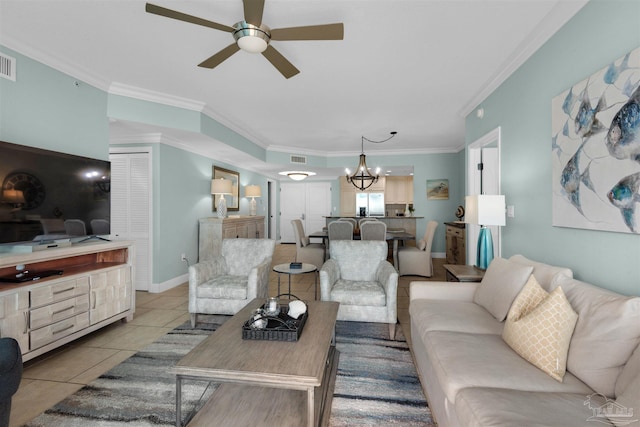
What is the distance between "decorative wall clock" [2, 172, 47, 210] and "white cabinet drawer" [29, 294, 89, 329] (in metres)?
0.83

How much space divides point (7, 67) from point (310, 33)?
102 inches

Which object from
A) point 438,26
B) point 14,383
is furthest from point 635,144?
point 14,383

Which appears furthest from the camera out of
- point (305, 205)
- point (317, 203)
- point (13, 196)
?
point (305, 205)

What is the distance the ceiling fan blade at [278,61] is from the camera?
79.0 inches

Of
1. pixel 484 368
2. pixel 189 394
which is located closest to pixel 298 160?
pixel 189 394

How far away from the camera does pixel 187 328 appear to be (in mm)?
3002

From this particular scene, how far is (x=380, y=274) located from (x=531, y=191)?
1.58m

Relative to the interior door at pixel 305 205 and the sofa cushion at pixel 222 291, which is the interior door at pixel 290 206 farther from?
the sofa cushion at pixel 222 291

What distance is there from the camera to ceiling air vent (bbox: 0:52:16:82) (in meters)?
2.36

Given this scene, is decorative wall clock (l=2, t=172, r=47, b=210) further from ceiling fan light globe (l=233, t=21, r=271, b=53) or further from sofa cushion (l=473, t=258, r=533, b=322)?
sofa cushion (l=473, t=258, r=533, b=322)

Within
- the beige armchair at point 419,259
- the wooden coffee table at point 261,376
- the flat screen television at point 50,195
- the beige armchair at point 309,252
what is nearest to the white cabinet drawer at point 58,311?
the flat screen television at point 50,195

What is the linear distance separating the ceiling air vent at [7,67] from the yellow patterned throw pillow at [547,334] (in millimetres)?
4104

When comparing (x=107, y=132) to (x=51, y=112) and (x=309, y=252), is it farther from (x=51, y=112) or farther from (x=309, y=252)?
(x=309, y=252)

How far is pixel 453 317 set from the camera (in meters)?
2.02
